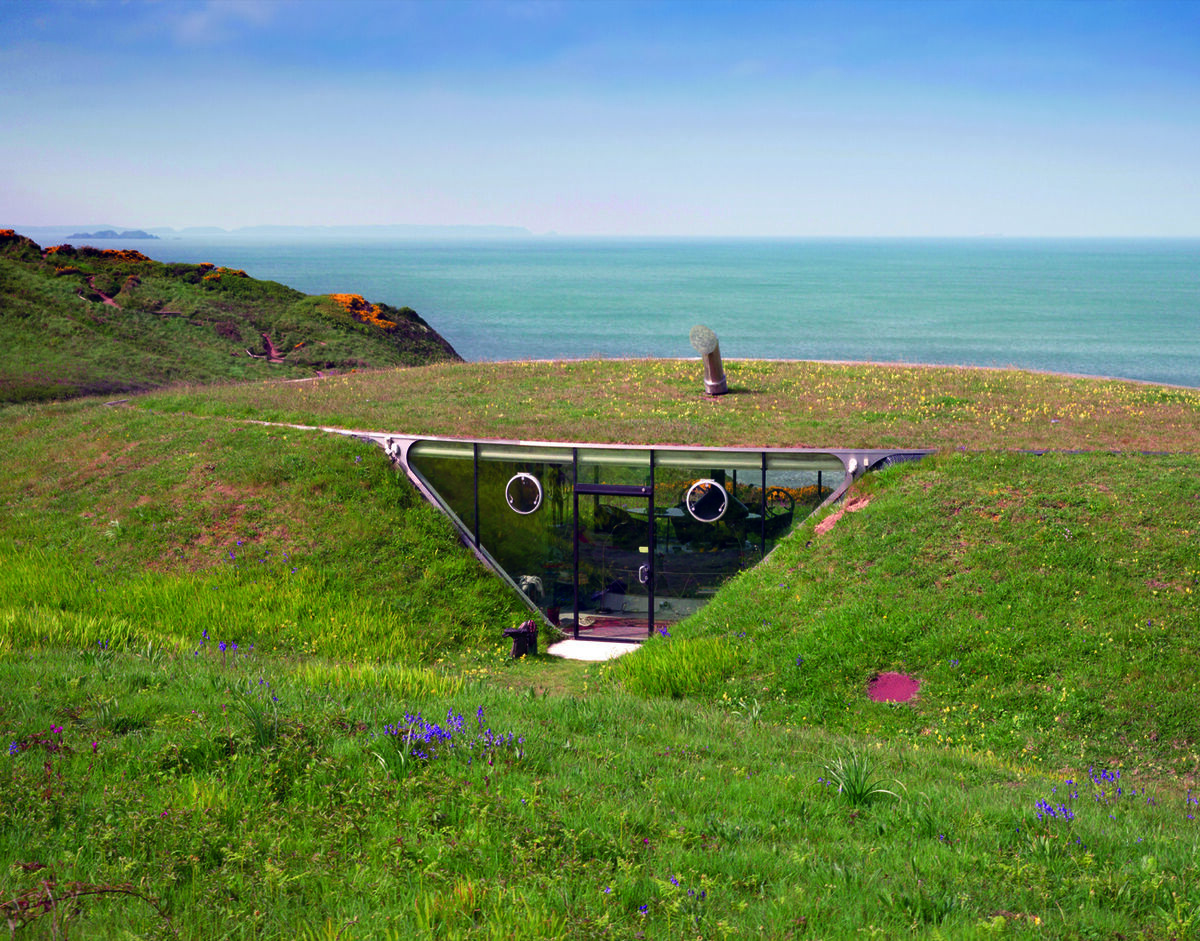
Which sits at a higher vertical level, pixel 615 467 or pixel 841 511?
pixel 615 467

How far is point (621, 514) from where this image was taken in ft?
62.1

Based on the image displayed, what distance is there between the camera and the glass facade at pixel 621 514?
18.3 metres

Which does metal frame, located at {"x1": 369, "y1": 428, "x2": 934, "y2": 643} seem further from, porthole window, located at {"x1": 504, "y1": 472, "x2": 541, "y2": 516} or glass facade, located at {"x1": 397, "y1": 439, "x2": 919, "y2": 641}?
porthole window, located at {"x1": 504, "y1": 472, "x2": 541, "y2": 516}

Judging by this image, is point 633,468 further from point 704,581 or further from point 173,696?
point 173,696

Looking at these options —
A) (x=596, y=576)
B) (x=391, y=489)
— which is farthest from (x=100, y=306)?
(x=596, y=576)

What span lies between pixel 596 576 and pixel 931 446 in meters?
7.64

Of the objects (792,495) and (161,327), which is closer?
(792,495)

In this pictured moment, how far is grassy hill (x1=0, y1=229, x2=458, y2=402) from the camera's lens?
44750 mm

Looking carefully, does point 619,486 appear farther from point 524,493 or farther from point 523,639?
point 523,639

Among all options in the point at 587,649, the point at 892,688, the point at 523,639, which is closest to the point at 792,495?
the point at 587,649

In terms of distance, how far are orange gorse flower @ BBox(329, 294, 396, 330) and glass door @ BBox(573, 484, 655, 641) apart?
1813 inches

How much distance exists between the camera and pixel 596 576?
1917 cm

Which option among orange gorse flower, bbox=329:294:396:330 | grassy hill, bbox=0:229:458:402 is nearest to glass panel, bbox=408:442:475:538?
grassy hill, bbox=0:229:458:402

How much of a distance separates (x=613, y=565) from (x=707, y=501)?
246cm
